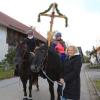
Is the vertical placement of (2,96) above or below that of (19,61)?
below

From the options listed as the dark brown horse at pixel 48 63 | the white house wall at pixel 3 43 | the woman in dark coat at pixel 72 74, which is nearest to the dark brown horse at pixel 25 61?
the dark brown horse at pixel 48 63

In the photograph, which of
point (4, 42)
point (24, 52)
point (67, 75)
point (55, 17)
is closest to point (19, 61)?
point (24, 52)

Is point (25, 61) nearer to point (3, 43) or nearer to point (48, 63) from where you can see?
point (48, 63)

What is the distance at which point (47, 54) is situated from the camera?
42.6 ft

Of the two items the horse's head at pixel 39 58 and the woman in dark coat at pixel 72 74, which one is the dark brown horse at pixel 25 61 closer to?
the horse's head at pixel 39 58

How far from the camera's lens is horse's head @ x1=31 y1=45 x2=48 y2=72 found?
12625 millimetres

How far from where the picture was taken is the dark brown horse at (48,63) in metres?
12.7

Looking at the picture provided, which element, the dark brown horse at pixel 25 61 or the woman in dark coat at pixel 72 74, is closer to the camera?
the woman in dark coat at pixel 72 74

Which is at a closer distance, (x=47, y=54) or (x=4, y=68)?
(x=47, y=54)

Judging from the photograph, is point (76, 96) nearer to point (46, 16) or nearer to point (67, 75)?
point (67, 75)

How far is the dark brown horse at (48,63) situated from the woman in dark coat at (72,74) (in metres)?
3.60

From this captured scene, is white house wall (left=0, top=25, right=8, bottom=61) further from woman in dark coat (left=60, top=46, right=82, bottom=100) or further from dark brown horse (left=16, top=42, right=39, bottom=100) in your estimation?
woman in dark coat (left=60, top=46, right=82, bottom=100)

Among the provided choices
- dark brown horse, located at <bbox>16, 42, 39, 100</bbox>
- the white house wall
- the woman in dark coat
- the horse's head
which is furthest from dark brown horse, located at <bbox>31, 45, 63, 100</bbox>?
the white house wall

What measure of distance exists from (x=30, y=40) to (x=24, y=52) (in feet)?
1.78
